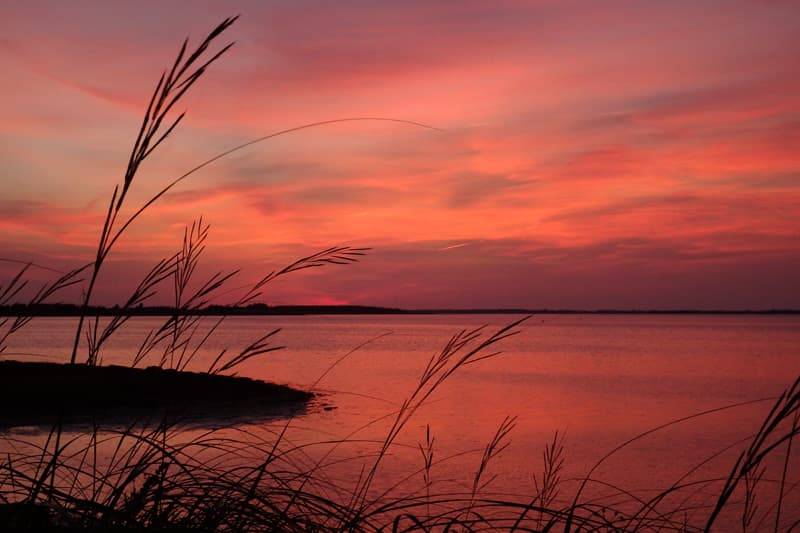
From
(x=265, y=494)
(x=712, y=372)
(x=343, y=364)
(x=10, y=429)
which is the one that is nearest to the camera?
(x=265, y=494)

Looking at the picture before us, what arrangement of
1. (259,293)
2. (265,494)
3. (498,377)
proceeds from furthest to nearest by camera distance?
(498,377) < (259,293) < (265,494)

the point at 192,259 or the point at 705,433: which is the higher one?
the point at 192,259

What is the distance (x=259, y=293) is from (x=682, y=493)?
55.8 feet

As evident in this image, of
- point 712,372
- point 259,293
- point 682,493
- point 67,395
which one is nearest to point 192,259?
point 259,293

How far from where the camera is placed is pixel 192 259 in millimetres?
3008

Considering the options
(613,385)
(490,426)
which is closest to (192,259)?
(490,426)

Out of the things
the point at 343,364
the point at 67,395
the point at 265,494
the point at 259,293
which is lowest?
the point at 343,364

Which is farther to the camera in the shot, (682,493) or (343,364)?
(343,364)

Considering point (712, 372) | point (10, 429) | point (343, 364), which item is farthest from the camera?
point (343, 364)

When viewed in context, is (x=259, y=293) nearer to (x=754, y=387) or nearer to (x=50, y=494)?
(x=50, y=494)

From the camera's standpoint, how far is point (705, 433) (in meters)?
28.2

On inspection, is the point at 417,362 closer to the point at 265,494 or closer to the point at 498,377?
the point at 498,377

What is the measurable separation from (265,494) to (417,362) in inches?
2507

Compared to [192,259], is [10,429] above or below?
below
